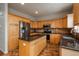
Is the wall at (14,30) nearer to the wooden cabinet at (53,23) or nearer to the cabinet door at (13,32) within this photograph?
the cabinet door at (13,32)

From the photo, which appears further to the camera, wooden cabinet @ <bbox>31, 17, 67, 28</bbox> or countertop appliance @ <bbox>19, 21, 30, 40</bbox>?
wooden cabinet @ <bbox>31, 17, 67, 28</bbox>

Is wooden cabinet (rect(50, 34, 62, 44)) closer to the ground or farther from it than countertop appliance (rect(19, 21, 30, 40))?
closer to the ground

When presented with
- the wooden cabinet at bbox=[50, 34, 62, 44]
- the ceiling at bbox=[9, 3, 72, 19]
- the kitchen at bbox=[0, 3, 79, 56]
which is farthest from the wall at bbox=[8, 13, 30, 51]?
the wooden cabinet at bbox=[50, 34, 62, 44]

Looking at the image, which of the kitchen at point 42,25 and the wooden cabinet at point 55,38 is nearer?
the kitchen at point 42,25

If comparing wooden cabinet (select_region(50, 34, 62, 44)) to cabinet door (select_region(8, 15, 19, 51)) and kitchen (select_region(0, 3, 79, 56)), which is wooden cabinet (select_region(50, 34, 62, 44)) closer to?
kitchen (select_region(0, 3, 79, 56))

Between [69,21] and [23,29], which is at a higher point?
[69,21]

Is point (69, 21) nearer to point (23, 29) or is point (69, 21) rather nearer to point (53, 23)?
point (53, 23)

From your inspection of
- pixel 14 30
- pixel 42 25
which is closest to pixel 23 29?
pixel 14 30

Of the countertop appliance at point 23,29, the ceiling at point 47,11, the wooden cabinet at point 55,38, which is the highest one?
the ceiling at point 47,11

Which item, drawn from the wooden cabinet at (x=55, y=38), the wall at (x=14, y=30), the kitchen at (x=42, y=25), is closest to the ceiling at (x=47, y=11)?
the kitchen at (x=42, y=25)

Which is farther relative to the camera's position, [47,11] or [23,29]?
[47,11]

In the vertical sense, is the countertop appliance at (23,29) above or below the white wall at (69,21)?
below

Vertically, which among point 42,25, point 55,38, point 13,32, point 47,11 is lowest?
point 55,38

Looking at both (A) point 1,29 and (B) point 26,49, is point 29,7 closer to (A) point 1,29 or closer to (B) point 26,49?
(B) point 26,49
